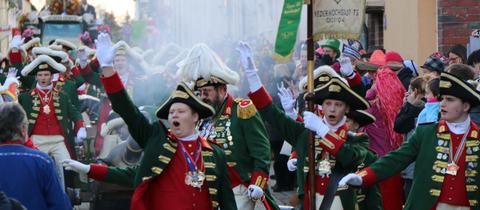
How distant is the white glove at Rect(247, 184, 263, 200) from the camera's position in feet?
32.9

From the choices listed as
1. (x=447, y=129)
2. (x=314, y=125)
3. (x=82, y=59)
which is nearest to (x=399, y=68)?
(x=82, y=59)

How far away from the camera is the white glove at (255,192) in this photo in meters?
10.0

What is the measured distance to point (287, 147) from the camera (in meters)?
16.4

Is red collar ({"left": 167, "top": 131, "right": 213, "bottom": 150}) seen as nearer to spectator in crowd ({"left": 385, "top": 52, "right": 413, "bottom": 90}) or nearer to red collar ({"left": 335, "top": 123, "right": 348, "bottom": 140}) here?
red collar ({"left": 335, "top": 123, "right": 348, "bottom": 140})

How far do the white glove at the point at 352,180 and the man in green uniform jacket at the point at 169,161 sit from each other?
81 cm

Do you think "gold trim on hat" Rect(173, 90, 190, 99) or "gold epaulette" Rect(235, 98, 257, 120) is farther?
"gold epaulette" Rect(235, 98, 257, 120)

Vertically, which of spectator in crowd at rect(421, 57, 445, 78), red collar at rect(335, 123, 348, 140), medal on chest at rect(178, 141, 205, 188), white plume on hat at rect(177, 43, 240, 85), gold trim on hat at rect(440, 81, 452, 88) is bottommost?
medal on chest at rect(178, 141, 205, 188)

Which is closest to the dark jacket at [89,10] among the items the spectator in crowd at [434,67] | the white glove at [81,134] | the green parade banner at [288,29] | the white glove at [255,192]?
the white glove at [81,134]

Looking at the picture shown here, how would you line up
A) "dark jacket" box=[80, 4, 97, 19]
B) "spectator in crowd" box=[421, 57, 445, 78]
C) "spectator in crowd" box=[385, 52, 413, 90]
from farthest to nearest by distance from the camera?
1. "dark jacket" box=[80, 4, 97, 19]
2. "spectator in crowd" box=[385, 52, 413, 90]
3. "spectator in crowd" box=[421, 57, 445, 78]

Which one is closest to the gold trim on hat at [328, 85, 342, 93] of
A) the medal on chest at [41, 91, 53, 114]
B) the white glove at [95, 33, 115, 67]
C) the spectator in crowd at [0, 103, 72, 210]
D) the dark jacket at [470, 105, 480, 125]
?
the dark jacket at [470, 105, 480, 125]

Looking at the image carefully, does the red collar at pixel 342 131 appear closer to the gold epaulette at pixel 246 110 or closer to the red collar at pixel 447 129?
the red collar at pixel 447 129

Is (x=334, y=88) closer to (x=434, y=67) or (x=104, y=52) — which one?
(x=104, y=52)

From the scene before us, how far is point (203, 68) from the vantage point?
1073 centimetres

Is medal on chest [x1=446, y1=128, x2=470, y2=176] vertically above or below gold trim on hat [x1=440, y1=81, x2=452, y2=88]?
below
